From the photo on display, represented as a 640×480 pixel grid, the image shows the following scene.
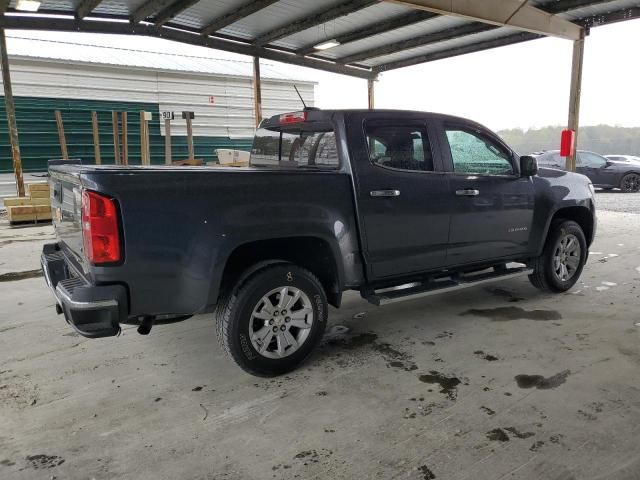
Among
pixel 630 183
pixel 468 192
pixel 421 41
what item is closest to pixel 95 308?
pixel 468 192

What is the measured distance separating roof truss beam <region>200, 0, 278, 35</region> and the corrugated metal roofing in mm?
4608

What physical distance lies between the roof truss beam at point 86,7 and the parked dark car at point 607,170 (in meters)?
12.0

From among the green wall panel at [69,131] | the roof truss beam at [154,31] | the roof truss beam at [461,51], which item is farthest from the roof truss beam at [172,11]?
the roof truss beam at [461,51]

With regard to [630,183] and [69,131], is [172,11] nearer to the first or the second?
[69,131]

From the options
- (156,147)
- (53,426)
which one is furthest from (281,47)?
(53,426)

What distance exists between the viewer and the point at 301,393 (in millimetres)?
2973

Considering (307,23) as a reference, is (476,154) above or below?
below

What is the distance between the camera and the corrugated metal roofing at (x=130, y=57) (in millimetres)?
13273

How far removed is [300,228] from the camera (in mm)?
3131

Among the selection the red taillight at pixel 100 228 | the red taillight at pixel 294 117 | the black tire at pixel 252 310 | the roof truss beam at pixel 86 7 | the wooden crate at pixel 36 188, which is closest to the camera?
the red taillight at pixel 100 228

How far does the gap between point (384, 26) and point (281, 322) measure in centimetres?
892

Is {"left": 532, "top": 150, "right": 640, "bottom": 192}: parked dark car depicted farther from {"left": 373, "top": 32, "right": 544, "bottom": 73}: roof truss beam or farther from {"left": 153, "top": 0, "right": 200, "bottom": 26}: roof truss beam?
{"left": 153, "top": 0, "right": 200, "bottom": 26}: roof truss beam

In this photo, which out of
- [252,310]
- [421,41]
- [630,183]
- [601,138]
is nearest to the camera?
[252,310]

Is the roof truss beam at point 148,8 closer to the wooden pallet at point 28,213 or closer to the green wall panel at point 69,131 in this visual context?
the wooden pallet at point 28,213
